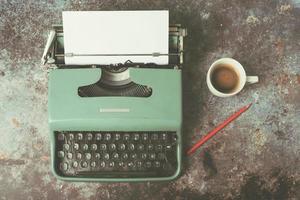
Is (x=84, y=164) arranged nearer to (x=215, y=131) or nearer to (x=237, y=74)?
(x=215, y=131)

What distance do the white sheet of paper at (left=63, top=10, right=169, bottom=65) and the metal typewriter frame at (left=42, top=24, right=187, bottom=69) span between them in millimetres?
35

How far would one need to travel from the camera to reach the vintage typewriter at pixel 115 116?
6.66 feet

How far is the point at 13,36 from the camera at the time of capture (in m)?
2.29

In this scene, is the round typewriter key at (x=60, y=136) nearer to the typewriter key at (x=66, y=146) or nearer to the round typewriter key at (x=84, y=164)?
the typewriter key at (x=66, y=146)

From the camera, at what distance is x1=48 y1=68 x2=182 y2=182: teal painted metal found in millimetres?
2027

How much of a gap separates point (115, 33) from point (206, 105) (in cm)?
57

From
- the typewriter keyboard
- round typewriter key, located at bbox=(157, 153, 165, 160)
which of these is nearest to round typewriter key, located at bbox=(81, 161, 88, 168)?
the typewriter keyboard

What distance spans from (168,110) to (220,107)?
1.11 ft

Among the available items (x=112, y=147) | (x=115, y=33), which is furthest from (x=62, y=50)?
(x=112, y=147)

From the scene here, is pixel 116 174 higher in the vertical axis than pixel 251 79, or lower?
lower

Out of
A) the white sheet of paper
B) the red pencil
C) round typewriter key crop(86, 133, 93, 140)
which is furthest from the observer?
the red pencil

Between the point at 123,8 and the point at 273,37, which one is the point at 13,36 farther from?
the point at 273,37

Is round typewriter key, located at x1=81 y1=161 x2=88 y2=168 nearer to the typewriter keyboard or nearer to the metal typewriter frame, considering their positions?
the typewriter keyboard

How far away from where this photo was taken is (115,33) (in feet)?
6.55
